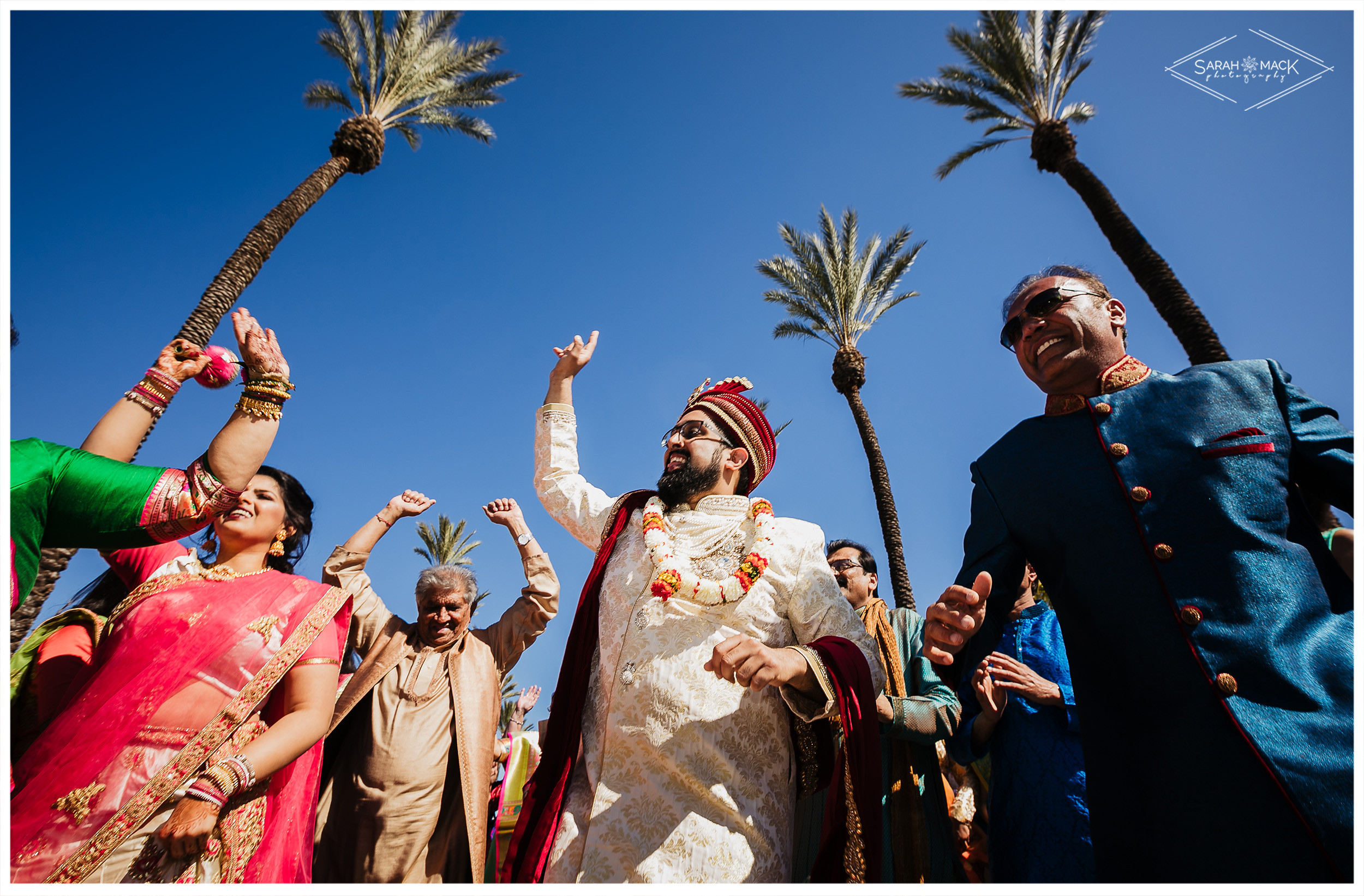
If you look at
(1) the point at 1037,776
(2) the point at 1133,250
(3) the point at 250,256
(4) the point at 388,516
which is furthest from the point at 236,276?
(2) the point at 1133,250

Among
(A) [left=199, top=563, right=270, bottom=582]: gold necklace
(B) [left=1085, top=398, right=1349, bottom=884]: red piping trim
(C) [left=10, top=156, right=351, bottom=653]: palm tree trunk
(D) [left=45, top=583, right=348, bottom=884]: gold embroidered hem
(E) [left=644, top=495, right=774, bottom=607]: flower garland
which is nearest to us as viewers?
(B) [left=1085, top=398, right=1349, bottom=884]: red piping trim

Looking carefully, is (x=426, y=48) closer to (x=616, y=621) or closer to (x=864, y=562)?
(x=864, y=562)

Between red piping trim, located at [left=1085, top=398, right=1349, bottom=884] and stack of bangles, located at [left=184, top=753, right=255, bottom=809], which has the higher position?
red piping trim, located at [left=1085, top=398, right=1349, bottom=884]

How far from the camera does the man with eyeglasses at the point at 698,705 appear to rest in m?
2.34

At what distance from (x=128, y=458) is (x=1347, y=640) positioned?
3.66 meters

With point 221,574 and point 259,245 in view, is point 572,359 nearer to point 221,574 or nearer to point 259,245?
point 221,574

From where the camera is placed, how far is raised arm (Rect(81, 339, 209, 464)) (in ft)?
8.16

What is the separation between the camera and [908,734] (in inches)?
141

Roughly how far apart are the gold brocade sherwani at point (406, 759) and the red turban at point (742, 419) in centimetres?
217

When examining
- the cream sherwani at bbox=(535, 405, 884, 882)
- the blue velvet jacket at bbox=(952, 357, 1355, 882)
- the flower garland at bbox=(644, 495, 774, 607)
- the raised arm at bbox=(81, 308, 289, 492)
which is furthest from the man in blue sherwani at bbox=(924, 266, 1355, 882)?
the raised arm at bbox=(81, 308, 289, 492)

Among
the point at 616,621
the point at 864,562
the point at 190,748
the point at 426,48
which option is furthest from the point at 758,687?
the point at 426,48

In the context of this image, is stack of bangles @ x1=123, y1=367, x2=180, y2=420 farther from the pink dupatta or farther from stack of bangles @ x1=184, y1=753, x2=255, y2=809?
stack of bangles @ x1=184, y1=753, x2=255, y2=809

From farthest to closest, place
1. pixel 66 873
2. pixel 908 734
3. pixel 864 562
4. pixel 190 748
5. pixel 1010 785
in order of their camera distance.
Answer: pixel 864 562 → pixel 908 734 → pixel 1010 785 → pixel 190 748 → pixel 66 873

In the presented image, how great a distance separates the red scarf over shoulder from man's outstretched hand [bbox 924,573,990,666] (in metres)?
0.44
